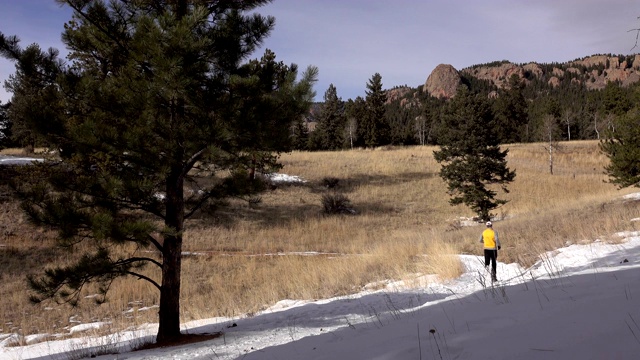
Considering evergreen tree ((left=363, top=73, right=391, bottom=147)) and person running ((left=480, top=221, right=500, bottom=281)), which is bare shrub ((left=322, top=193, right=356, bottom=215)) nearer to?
person running ((left=480, top=221, right=500, bottom=281))

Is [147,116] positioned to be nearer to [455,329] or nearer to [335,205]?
[455,329]

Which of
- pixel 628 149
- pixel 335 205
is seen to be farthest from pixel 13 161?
pixel 628 149

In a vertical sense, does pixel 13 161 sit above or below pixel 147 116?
above

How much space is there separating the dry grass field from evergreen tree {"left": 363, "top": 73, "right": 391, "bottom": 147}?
20.8 meters

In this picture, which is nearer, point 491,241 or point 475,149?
point 491,241

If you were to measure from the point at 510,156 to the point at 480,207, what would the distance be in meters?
25.6

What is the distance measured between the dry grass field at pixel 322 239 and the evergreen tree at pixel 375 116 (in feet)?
68.3

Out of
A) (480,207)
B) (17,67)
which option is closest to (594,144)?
(480,207)

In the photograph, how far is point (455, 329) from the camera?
11.3 ft

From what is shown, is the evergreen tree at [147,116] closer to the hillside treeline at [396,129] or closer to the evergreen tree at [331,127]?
the hillside treeline at [396,129]

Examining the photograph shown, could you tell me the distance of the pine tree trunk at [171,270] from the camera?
678 centimetres

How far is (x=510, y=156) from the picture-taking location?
42500 millimetres

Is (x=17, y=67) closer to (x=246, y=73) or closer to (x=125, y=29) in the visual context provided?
(x=125, y=29)

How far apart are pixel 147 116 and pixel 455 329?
5.28 meters
